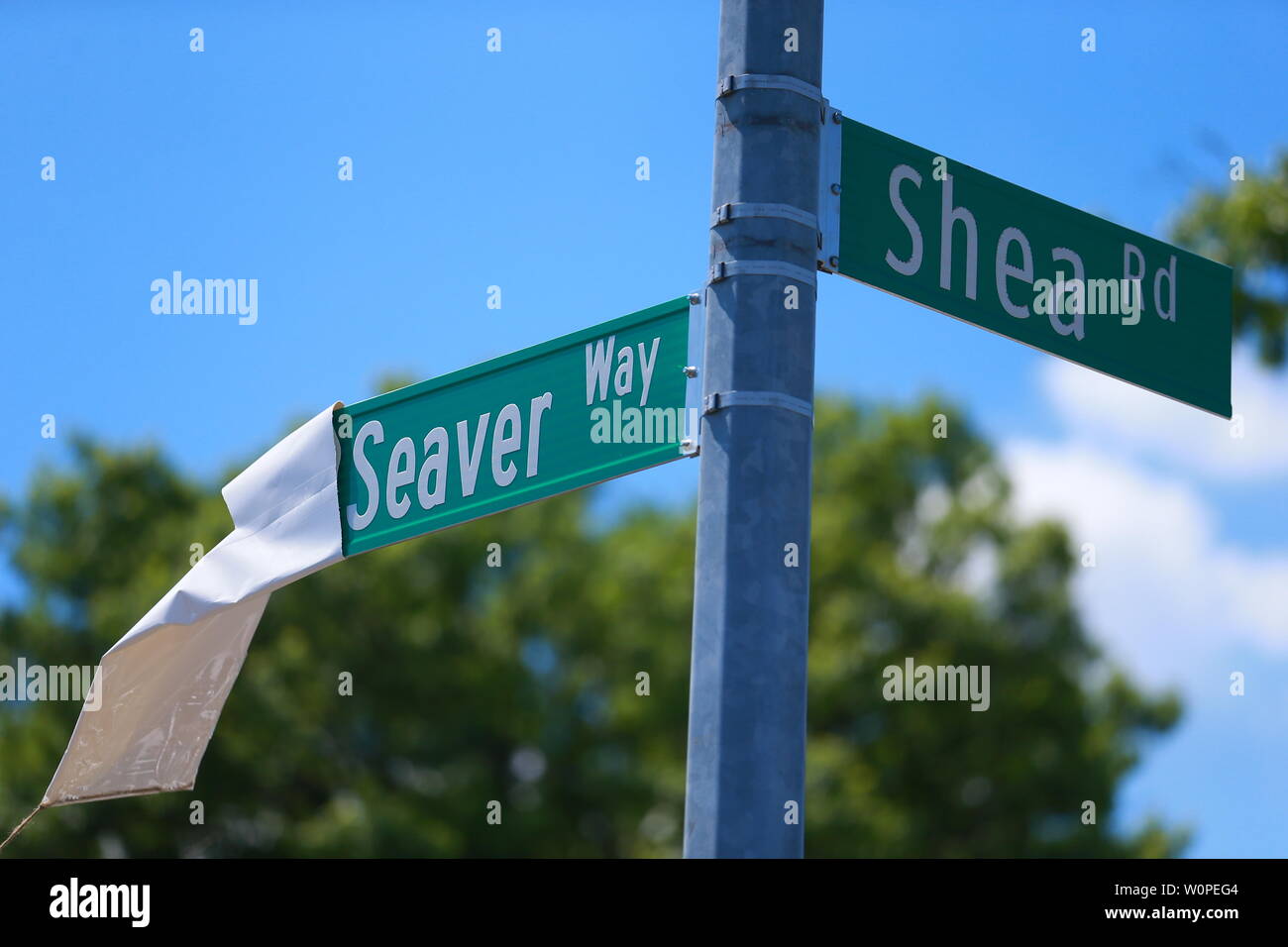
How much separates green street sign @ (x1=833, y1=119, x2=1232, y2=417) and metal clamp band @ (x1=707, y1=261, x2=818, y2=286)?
0.21 m

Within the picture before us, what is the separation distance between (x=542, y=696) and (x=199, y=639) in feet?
70.8

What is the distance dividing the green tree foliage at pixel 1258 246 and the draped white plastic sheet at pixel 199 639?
19.0 ft

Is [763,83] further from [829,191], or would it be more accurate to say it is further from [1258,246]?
[1258,246]

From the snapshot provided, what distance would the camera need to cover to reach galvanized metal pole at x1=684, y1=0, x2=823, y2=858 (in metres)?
2.83

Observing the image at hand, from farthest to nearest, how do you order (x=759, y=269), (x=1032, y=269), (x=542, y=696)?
(x=542, y=696)
(x=1032, y=269)
(x=759, y=269)

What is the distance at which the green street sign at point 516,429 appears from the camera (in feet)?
10.7

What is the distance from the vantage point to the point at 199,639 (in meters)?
4.01

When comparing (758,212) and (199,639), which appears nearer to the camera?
(758,212)
